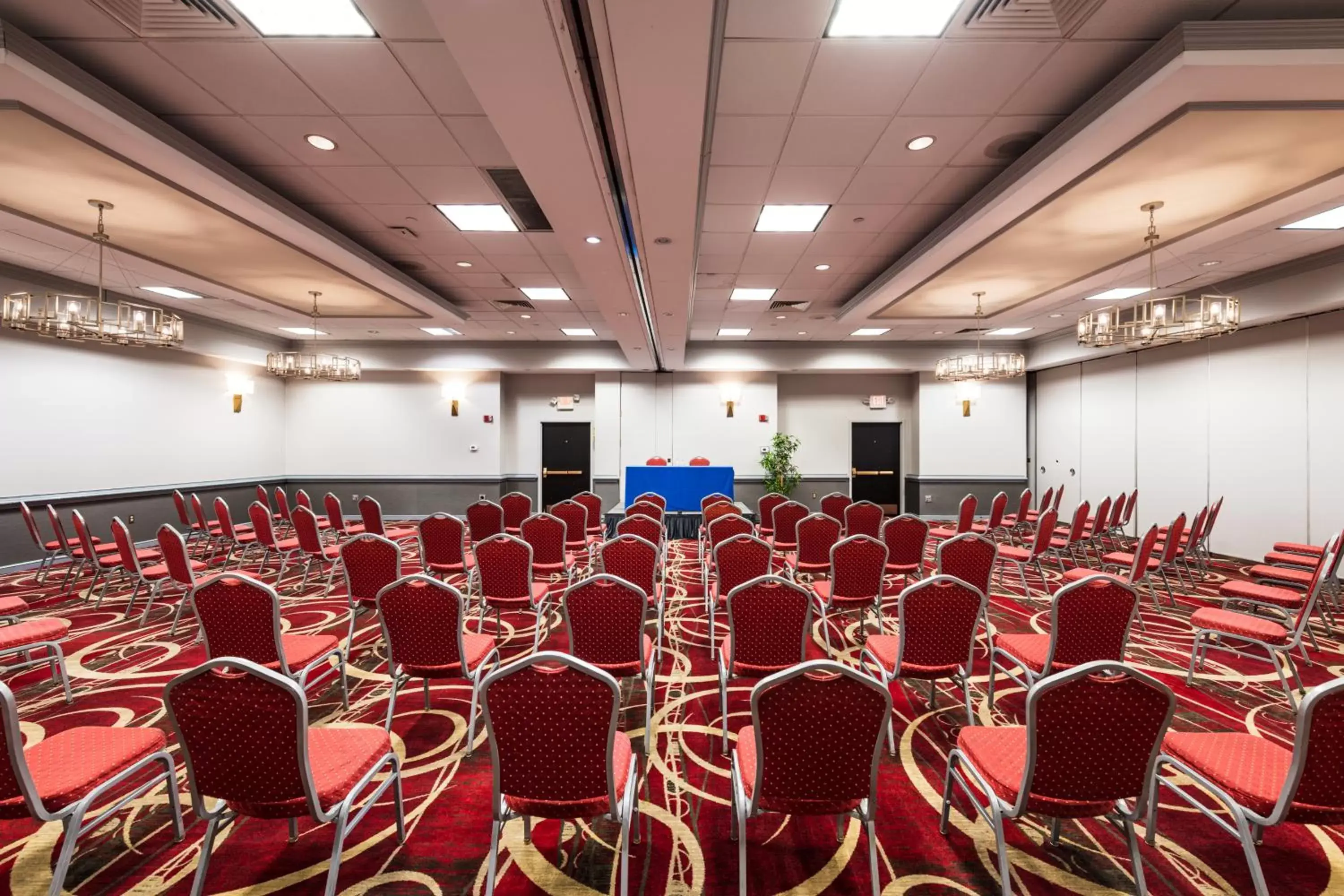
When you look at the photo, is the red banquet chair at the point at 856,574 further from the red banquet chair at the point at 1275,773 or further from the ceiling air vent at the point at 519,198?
the ceiling air vent at the point at 519,198

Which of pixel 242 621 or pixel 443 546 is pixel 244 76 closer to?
pixel 242 621

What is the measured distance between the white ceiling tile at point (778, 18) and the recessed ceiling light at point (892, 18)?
80 millimetres

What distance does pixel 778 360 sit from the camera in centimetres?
1260

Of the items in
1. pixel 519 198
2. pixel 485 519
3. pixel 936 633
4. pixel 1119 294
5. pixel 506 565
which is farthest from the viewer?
pixel 1119 294

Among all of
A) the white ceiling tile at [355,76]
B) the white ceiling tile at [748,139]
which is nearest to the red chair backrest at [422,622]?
the white ceiling tile at [355,76]

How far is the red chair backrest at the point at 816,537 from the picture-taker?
5355mm

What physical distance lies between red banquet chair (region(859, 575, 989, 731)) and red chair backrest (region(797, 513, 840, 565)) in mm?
2185

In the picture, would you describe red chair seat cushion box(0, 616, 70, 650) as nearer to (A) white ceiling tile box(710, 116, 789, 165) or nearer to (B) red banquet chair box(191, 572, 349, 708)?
(B) red banquet chair box(191, 572, 349, 708)

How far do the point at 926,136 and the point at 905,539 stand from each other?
3.34 m

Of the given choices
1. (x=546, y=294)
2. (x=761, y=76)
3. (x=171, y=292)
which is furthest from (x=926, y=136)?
(x=171, y=292)

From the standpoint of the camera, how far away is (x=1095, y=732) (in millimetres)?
1822

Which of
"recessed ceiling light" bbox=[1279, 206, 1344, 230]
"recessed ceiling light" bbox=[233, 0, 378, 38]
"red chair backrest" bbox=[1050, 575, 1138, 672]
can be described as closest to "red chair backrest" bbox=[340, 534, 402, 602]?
"recessed ceiling light" bbox=[233, 0, 378, 38]

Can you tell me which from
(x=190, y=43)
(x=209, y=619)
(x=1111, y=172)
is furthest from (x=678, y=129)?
(x=209, y=619)

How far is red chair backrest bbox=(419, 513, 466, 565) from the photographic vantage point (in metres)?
5.29
